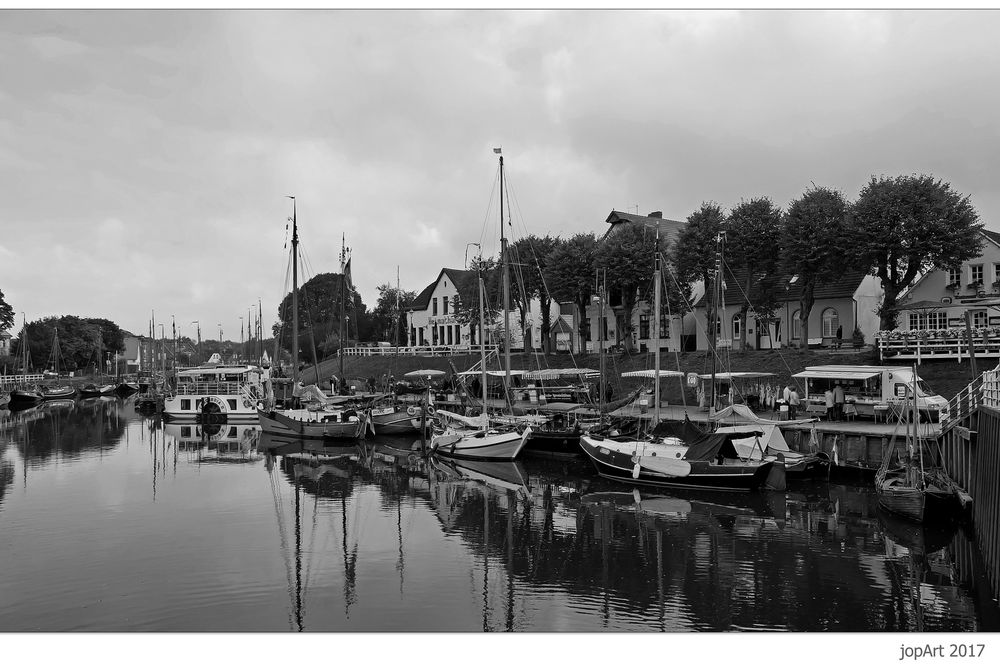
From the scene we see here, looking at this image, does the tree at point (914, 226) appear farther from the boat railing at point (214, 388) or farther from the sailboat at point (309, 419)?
the boat railing at point (214, 388)

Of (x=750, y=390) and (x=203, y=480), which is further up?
(x=750, y=390)

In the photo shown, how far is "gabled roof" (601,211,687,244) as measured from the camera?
6075 centimetres

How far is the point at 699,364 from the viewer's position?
171 feet

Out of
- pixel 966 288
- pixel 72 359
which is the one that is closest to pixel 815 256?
pixel 966 288

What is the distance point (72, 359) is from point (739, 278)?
10546cm

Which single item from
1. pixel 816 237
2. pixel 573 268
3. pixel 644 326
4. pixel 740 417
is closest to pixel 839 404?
pixel 740 417

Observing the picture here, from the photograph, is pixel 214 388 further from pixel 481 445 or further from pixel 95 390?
pixel 95 390

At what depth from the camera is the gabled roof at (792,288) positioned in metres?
51.3

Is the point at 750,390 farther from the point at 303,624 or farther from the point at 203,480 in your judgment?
the point at 303,624

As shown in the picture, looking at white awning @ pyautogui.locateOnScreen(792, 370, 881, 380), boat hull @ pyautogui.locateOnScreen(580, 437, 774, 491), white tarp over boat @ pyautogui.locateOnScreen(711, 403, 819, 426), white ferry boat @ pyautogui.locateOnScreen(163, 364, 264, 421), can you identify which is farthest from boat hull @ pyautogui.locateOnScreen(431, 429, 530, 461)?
white ferry boat @ pyautogui.locateOnScreen(163, 364, 264, 421)

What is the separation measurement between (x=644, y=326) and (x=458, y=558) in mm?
46414

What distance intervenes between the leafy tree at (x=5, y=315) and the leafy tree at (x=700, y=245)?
280ft

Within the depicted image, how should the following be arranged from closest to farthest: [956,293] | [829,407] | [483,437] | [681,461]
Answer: [681,461] < [829,407] < [483,437] < [956,293]

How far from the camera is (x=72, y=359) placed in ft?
385
